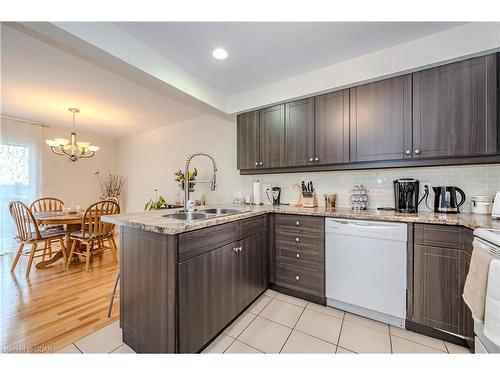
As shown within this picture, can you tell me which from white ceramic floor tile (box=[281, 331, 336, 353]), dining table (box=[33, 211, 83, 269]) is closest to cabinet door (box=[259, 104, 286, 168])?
white ceramic floor tile (box=[281, 331, 336, 353])

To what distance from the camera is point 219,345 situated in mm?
1517

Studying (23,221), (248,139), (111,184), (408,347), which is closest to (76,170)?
(111,184)

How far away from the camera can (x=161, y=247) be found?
4.21 ft

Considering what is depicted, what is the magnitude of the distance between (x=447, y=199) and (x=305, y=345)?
5.61 ft

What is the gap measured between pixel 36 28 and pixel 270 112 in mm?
2045

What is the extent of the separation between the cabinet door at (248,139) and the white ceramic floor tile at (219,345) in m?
1.82

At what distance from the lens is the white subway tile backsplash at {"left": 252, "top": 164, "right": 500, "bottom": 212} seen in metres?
1.87

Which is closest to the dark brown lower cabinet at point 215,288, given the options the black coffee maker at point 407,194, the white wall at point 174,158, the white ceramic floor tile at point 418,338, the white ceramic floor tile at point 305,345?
the white ceramic floor tile at point 305,345

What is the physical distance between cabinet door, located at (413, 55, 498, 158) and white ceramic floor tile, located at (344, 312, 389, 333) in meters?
1.47

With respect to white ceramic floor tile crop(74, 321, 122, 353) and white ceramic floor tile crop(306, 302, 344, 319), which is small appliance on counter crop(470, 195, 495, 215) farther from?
white ceramic floor tile crop(74, 321, 122, 353)

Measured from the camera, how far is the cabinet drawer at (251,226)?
1828 millimetres

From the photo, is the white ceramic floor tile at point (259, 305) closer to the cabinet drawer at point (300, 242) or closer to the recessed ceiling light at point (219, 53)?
the cabinet drawer at point (300, 242)
